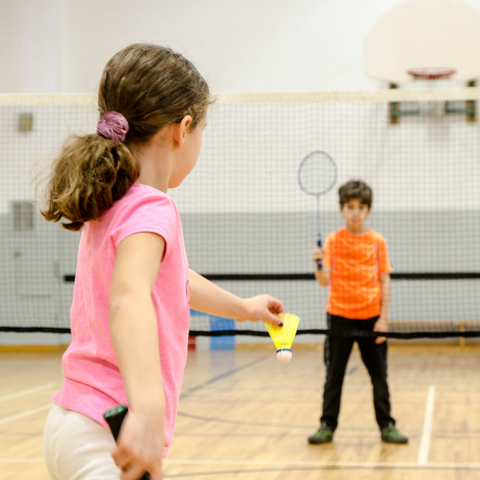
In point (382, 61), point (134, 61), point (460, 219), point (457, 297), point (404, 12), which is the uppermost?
point (404, 12)

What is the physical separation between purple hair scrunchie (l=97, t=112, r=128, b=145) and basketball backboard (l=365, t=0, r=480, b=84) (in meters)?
7.60

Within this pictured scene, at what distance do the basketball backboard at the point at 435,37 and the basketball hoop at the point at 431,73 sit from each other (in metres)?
0.06

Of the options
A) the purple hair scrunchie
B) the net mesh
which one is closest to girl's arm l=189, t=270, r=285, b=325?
the purple hair scrunchie

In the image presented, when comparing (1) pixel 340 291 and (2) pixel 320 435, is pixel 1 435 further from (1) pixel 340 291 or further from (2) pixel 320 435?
(1) pixel 340 291

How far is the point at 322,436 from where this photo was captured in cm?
407

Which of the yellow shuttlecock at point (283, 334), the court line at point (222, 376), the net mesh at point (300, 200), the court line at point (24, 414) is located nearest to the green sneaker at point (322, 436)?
the court line at point (222, 376)

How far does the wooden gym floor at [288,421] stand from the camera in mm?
3607

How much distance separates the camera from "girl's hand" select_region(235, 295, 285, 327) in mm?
1482

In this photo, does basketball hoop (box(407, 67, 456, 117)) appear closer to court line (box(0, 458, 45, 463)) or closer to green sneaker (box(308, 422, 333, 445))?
green sneaker (box(308, 422, 333, 445))

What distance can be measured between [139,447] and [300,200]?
26.0ft

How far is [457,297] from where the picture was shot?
8.56 m

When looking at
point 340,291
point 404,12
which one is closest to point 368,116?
point 404,12

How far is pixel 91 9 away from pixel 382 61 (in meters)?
4.15

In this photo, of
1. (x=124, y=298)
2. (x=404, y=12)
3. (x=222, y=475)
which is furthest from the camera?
(x=404, y=12)
